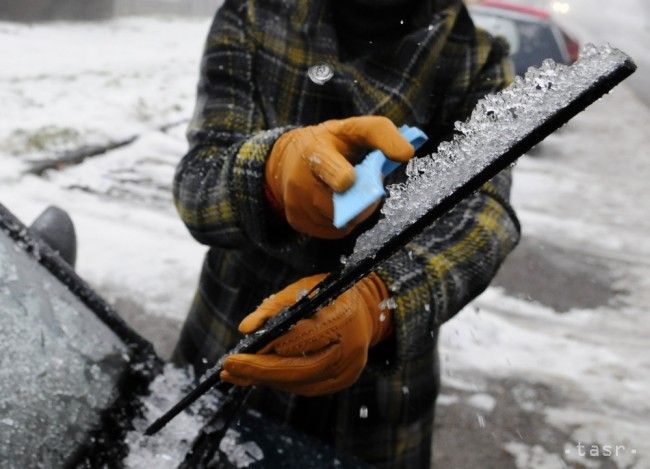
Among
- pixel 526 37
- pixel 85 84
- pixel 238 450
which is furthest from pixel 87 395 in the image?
pixel 526 37

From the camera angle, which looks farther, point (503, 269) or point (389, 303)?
point (503, 269)

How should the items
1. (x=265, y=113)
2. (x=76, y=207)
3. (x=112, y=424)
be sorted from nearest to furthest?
(x=112, y=424)
(x=265, y=113)
(x=76, y=207)

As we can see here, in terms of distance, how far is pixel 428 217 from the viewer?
768 millimetres

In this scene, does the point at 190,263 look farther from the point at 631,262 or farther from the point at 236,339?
the point at 631,262

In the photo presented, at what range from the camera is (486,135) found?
2.49 ft

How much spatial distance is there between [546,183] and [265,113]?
5.96 metres

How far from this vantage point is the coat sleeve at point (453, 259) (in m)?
1.25

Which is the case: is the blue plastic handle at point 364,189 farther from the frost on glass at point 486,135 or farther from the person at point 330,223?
the person at point 330,223

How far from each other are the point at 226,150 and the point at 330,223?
44 centimetres

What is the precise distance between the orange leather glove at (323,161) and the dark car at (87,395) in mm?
493

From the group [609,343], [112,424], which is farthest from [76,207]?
[609,343]

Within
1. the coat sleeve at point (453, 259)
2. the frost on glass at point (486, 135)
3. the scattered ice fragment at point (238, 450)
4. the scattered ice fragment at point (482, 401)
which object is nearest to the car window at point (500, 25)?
the scattered ice fragment at point (482, 401)

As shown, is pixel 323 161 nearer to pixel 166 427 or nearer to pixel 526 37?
pixel 166 427

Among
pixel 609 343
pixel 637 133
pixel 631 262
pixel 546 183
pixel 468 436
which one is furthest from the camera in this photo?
pixel 637 133
